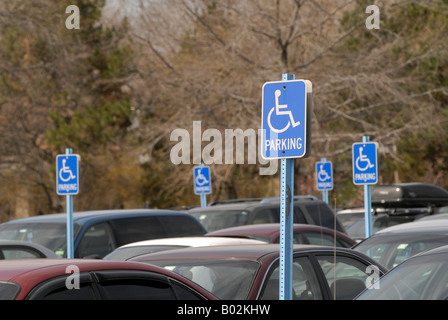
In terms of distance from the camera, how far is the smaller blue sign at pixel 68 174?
13.6 metres

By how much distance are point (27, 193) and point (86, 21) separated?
810 centimetres

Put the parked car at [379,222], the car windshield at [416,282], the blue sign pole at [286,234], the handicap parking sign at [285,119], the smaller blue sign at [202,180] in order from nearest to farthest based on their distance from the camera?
the car windshield at [416,282] → the blue sign pole at [286,234] → the handicap parking sign at [285,119] → the parked car at [379,222] → the smaller blue sign at [202,180]

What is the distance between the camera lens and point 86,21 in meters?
36.2

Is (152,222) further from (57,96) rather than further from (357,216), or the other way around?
(57,96)

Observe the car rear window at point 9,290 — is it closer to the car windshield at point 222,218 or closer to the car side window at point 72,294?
the car side window at point 72,294

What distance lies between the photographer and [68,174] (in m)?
13.7

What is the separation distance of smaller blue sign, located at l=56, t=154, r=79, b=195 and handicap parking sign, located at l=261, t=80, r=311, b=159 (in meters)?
8.45

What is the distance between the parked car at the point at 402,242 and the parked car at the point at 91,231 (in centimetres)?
431

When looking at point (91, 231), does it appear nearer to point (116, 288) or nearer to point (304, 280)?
point (304, 280)

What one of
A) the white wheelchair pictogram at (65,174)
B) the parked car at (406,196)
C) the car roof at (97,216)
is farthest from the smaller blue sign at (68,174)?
the parked car at (406,196)

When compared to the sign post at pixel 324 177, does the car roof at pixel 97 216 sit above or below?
below

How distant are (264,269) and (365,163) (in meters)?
8.00
